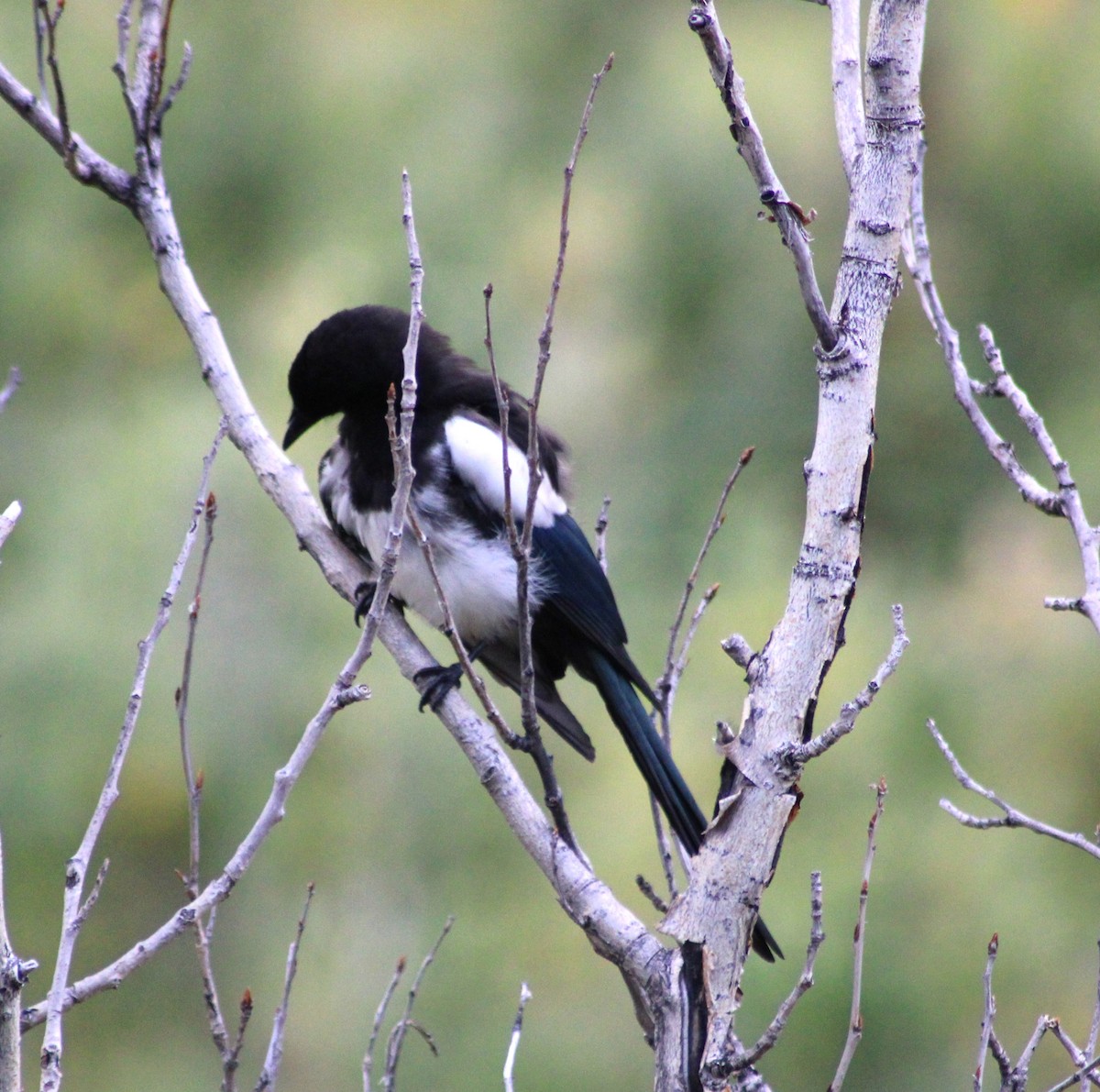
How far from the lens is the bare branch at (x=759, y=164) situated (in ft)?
4.67

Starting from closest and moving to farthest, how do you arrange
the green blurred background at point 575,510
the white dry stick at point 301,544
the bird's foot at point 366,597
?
1. the white dry stick at point 301,544
2. the bird's foot at point 366,597
3. the green blurred background at point 575,510

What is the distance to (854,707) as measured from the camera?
4.46ft

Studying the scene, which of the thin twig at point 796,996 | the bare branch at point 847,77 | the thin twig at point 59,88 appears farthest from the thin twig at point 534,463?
the thin twig at point 59,88

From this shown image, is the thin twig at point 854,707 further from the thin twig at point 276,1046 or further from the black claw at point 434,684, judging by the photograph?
the black claw at point 434,684

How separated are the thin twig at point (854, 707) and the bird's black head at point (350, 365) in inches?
61.6

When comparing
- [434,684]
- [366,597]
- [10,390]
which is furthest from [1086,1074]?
[366,597]

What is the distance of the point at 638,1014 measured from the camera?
5.84 ft

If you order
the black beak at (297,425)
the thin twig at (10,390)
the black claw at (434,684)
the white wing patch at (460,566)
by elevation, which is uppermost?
the black beak at (297,425)

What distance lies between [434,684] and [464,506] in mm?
629

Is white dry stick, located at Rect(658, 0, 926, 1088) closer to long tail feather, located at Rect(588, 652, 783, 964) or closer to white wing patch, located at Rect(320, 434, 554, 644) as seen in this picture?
long tail feather, located at Rect(588, 652, 783, 964)

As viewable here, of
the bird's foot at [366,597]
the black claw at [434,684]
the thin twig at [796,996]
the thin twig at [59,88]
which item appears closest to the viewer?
the thin twig at [796,996]

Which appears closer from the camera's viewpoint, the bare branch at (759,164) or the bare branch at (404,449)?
the bare branch at (759,164)

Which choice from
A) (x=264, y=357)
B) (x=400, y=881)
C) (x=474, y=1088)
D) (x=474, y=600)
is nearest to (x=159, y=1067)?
(x=400, y=881)

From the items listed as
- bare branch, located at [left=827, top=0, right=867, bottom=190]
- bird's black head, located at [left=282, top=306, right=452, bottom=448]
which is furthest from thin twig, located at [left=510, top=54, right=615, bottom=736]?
bird's black head, located at [left=282, top=306, right=452, bottom=448]
